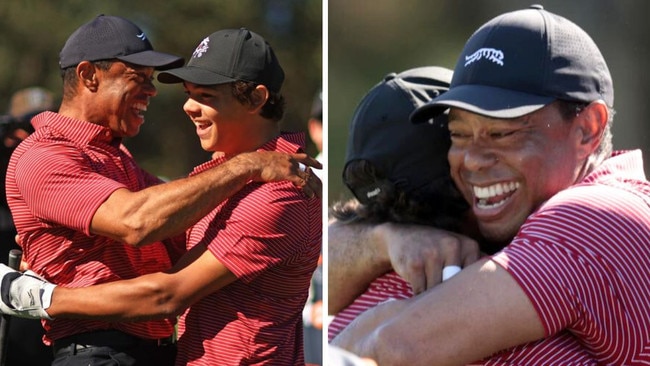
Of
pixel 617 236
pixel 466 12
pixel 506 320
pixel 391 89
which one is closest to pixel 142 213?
pixel 391 89

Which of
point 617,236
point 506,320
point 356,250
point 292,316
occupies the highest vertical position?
point 617,236

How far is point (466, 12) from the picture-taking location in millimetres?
2734

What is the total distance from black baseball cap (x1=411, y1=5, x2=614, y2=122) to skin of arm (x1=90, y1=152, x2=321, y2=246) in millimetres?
445

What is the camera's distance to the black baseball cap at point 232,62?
2064 millimetres

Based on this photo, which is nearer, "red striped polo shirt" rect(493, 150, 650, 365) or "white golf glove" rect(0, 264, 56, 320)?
"red striped polo shirt" rect(493, 150, 650, 365)

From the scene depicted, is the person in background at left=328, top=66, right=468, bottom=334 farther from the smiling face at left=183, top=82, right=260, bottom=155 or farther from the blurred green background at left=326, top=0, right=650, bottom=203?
the blurred green background at left=326, top=0, right=650, bottom=203

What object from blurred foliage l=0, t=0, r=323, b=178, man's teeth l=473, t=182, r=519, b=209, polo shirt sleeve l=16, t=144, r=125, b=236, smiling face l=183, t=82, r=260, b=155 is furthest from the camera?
blurred foliage l=0, t=0, r=323, b=178

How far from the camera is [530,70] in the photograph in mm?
1651

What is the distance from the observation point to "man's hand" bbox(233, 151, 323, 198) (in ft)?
6.54

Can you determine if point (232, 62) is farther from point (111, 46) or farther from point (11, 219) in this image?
point (11, 219)

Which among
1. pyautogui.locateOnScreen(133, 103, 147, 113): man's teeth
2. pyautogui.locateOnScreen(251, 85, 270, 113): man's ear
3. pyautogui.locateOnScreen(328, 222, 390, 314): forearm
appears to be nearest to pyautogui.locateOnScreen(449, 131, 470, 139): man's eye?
pyautogui.locateOnScreen(328, 222, 390, 314): forearm

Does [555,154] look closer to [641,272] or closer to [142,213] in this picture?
[641,272]

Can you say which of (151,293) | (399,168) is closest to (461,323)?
(399,168)

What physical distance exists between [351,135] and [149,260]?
51cm
